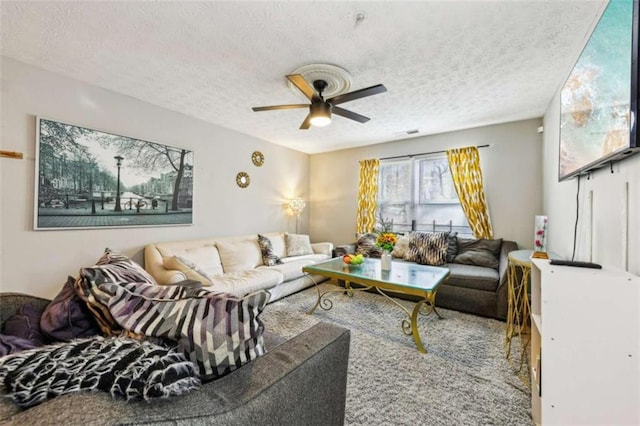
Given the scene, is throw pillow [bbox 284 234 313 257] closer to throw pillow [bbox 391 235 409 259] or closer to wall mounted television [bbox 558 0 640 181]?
throw pillow [bbox 391 235 409 259]

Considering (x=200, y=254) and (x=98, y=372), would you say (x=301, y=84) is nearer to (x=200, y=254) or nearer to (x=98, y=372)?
→ (x=98, y=372)

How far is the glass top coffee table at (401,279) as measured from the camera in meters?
2.19

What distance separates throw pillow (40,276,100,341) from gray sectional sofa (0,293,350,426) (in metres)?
0.41

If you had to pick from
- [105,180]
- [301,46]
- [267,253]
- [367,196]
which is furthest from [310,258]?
[301,46]

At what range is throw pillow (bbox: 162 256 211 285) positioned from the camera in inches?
97.3

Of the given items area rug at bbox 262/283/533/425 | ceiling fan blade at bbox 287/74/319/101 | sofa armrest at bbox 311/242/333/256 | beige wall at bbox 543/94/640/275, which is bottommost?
area rug at bbox 262/283/533/425

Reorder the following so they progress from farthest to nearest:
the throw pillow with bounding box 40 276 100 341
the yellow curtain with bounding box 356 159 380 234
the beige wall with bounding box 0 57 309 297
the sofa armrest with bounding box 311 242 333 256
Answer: the yellow curtain with bounding box 356 159 380 234 → the sofa armrest with bounding box 311 242 333 256 → the beige wall with bounding box 0 57 309 297 → the throw pillow with bounding box 40 276 100 341

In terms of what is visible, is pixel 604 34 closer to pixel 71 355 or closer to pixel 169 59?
pixel 71 355

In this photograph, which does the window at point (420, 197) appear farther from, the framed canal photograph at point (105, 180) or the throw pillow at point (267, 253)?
the framed canal photograph at point (105, 180)

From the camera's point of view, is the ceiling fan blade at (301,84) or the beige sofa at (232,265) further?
the beige sofa at (232,265)

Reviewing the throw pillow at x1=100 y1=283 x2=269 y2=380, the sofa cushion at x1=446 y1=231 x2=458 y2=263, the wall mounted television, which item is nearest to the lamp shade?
the sofa cushion at x1=446 y1=231 x2=458 y2=263

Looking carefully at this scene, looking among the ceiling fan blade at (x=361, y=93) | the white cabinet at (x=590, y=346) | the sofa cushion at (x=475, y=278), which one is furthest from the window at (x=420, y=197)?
the white cabinet at (x=590, y=346)

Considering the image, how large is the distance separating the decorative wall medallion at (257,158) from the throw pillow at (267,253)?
1.27 meters

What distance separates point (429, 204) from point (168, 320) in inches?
161
